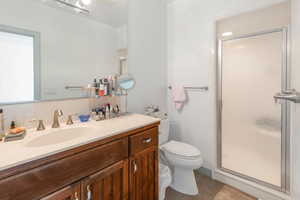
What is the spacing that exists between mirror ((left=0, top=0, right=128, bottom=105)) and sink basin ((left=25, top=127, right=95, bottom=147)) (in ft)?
1.03

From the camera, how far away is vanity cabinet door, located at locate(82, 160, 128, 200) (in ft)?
2.89

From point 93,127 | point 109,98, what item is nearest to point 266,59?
point 109,98

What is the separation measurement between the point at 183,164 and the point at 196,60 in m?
1.28

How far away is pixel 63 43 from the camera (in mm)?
1271

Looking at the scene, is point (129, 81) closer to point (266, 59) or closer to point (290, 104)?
point (266, 59)

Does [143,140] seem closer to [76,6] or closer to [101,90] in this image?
[101,90]

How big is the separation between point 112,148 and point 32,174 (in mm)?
418

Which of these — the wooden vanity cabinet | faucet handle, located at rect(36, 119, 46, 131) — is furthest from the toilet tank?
faucet handle, located at rect(36, 119, 46, 131)

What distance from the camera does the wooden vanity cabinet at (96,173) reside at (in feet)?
2.20

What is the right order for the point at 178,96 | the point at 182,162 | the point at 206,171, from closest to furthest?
the point at 182,162
the point at 206,171
the point at 178,96

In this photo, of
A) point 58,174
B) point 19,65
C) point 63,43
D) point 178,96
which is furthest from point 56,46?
point 178,96

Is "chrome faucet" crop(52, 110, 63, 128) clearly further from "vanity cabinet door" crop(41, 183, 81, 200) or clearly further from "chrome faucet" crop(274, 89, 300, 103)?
"chrome faucet" crop(274, 89, 300, 103)

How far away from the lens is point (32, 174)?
2.25 feet

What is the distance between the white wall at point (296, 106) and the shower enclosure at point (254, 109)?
3.1 inches
